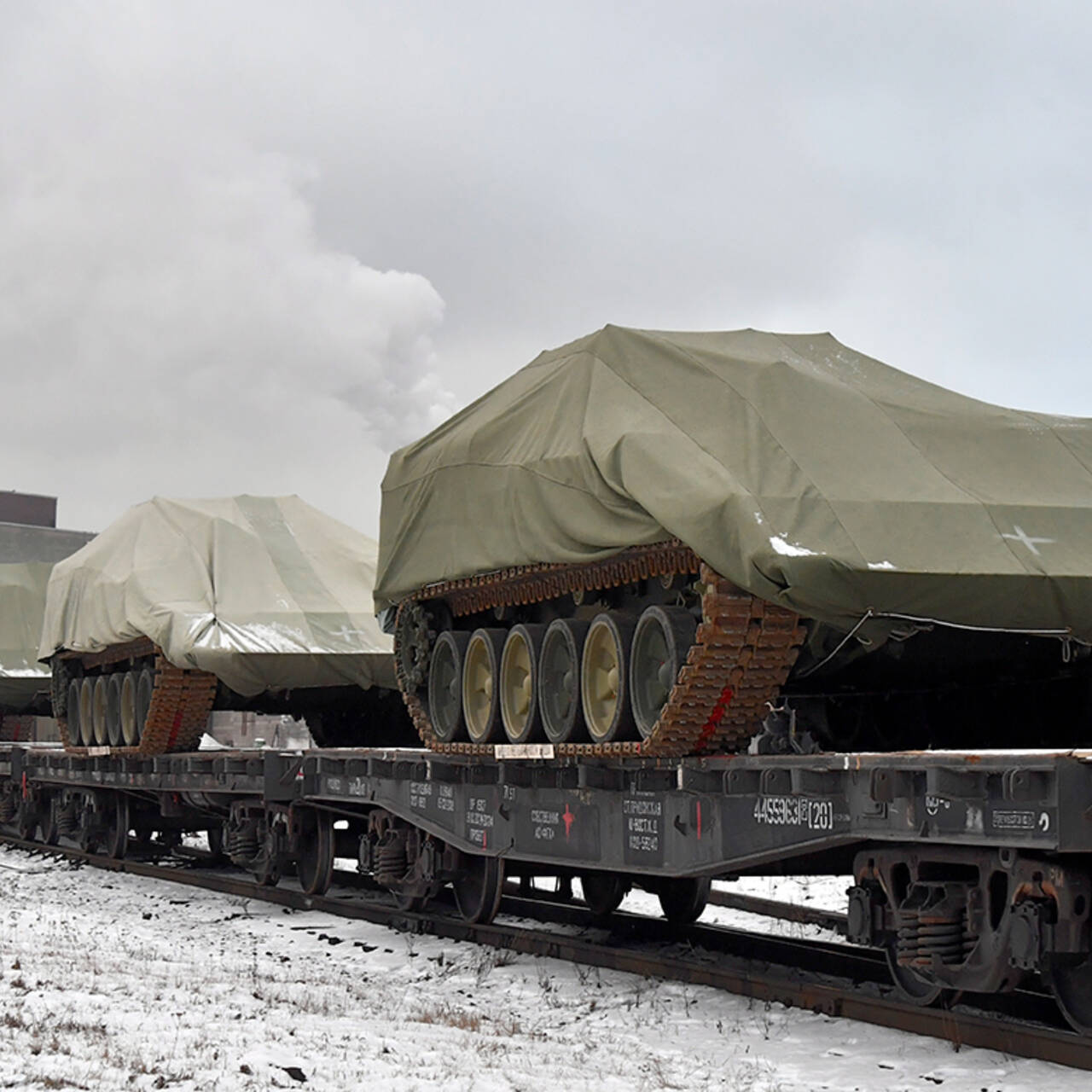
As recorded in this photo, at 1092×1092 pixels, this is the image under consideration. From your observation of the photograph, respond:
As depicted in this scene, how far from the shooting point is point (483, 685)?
1323 cm

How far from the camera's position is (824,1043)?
8805mm

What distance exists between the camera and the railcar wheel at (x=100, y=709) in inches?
853

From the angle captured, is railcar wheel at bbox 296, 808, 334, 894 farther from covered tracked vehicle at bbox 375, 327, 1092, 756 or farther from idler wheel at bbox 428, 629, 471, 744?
covered tracked vehicle at bbox 375, 327, 1092, 756

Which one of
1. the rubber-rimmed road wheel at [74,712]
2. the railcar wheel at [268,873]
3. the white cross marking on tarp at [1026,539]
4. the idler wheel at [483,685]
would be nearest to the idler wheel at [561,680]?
the idler wheel at [483,685]

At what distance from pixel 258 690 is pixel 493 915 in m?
5.88

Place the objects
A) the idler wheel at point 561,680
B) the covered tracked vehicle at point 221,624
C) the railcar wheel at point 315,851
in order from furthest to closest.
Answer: the covered tracked vehicle at point 221,624
the railcar wheel at point 315,851
the idler wheel at point 561,680

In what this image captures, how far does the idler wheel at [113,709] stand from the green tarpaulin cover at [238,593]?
21.8 inches

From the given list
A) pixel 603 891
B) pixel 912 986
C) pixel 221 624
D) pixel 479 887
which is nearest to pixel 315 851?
pixel 221 624

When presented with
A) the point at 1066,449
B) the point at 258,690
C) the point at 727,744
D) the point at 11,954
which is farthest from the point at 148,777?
the point at 1066,449

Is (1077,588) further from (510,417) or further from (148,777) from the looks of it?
(148,777)

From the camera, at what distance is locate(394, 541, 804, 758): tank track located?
9.55 metres

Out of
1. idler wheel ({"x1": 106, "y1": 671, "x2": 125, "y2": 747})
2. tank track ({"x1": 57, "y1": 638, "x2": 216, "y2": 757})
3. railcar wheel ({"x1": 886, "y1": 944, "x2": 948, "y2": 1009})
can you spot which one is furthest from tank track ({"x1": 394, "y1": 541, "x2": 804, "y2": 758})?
idler wheel ({"x1": 106, "y1": 671, "x2": 125, "y2": 747})

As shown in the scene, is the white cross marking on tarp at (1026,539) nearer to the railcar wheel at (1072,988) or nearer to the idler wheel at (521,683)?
the railcar wheel at (1072,988)

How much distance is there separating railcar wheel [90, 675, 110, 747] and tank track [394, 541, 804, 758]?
38.2ft
